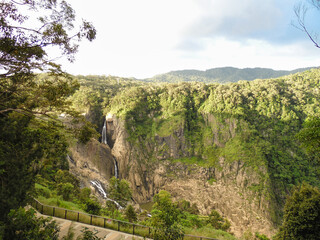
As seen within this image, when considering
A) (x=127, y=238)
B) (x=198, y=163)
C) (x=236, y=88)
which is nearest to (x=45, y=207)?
(x=127, y=238)

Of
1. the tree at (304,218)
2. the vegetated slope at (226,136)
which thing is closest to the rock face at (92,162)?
the vegetated slope at (226,136)

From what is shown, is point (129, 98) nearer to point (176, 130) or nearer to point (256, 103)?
point (176, 130)

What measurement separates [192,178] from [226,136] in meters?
11.9

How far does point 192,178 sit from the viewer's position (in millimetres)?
39625

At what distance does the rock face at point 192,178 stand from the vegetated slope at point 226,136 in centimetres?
19

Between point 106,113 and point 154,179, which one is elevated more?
point 106,113

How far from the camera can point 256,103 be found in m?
46.0

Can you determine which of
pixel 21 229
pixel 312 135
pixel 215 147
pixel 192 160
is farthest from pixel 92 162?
pixel 312 135

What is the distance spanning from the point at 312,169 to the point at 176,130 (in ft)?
91.1

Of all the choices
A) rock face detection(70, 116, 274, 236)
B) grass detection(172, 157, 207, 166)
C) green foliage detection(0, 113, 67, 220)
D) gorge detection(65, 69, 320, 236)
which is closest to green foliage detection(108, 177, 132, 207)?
rock face detection(70, 116, 274, 236)

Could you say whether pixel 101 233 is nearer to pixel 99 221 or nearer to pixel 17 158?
pixel 99 221

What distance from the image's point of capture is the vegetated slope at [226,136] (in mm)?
35594

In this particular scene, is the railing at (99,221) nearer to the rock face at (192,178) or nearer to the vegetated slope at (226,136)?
the rock face at (192,178)

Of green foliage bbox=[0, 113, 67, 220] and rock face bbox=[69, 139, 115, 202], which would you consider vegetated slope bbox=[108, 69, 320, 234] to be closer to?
rock face bbox=[69, 139, 115, 202]
